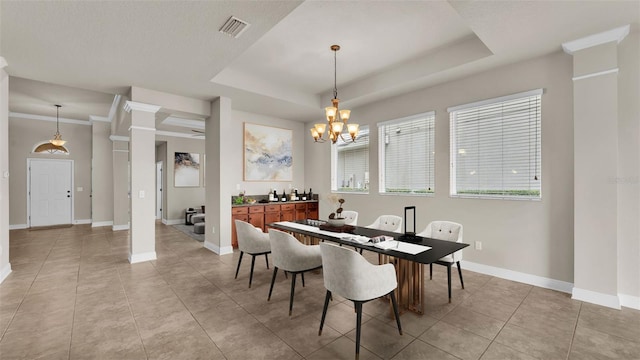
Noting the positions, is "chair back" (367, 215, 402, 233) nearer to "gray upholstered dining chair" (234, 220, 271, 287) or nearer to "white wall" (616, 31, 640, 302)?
"gray upholstered dining chair" (234, 220, 271, 287)

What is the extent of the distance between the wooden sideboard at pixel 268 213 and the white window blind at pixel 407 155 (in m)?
1.95

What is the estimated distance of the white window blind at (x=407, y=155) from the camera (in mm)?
4543

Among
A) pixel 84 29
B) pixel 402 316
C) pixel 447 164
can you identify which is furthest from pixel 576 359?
pixel 84 29

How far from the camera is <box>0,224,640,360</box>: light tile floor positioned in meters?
2.14

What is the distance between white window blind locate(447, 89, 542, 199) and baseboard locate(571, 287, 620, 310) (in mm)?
1100

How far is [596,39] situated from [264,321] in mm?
4405

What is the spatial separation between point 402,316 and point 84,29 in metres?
4.16

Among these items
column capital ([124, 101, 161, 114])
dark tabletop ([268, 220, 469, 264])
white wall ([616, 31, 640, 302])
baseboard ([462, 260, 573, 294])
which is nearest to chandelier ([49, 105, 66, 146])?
column capital ([124, 101, 161, 114])

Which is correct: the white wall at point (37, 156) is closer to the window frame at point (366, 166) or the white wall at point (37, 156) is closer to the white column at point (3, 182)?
the white column at point (3, 182)

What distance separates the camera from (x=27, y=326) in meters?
2.52

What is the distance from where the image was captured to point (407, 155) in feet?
15.9

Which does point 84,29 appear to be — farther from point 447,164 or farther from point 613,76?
point 613,76

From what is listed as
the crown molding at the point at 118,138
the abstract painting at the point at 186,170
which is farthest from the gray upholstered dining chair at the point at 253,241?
the crown molding at the point at 118,138

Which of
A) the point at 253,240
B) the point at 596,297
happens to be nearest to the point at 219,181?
the point at 253,240
